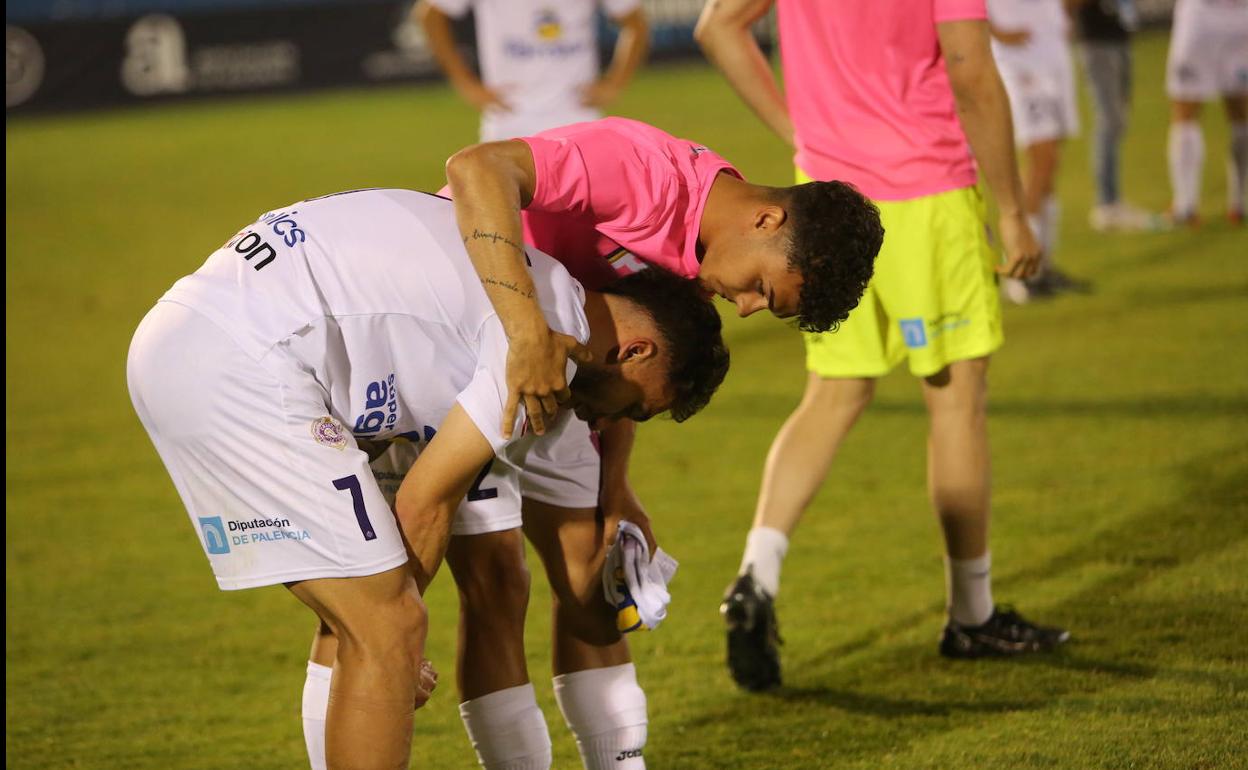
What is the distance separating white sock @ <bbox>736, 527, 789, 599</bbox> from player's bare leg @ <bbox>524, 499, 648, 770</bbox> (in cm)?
71

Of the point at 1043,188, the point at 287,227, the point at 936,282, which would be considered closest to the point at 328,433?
the point at 287,227

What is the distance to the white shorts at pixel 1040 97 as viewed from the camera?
8625 millimetres

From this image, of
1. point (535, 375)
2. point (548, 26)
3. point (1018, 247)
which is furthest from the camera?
point (548, 26)

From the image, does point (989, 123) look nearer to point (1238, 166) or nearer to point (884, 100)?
point (884, 100)

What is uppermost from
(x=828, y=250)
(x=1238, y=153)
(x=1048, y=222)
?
(x=828, y=250)

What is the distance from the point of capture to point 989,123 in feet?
12.6

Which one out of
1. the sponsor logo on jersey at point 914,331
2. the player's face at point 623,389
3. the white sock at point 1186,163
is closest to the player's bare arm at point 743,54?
the sponsor logo on jersey at point 914,331

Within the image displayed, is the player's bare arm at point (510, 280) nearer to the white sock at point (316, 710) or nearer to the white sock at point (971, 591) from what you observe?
the white sock at point (316, 710)

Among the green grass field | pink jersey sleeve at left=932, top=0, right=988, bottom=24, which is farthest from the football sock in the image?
pink jersey sleeve at left=932, top=0, right=988, bottom=24

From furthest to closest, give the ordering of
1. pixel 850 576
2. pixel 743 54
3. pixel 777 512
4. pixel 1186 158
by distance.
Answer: pixel 1186 158 < pixel 850 576 < pixel 743 54 < pixel 777 512

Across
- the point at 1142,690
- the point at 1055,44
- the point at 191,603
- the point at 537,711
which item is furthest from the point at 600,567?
the point at 1055,44

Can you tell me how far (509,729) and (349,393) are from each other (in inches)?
32.9

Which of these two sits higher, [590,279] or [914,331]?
[590,279]

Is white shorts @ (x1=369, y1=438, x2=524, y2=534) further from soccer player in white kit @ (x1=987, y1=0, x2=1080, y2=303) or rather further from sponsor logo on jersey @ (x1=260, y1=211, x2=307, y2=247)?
soccer player in white kit @ (x1=987, y1=0, x2=1080, y2=303)
